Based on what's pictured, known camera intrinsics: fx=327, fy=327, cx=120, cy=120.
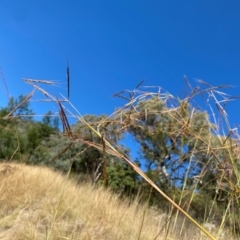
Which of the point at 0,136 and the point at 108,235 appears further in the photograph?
the point at 0,136

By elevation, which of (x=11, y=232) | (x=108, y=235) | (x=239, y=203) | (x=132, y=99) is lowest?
(x=11, y=232)

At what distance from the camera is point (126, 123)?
0.55 metres

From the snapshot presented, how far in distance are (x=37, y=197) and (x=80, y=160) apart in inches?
357

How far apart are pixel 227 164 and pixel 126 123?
1.06 ft

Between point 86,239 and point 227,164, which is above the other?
point 227,164

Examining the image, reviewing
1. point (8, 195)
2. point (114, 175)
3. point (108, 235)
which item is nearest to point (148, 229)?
point (108, 235)

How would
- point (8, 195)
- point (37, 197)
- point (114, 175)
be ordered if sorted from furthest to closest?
point (114, 175), point (37, 197), point (8, 195)

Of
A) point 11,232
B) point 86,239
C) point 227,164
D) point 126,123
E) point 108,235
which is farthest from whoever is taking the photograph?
point 108,235

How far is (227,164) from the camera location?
75cm

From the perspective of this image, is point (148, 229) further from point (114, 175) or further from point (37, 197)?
point (114, 175)

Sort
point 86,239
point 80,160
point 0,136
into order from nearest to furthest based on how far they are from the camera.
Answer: point 86,239, point 80,160, point 0,136

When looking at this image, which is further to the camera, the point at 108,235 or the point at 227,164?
the point at 108,235

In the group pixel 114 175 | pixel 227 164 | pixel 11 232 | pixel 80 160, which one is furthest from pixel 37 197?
pixel 80 160

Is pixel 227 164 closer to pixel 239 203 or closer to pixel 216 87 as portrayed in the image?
pixel 239 203
